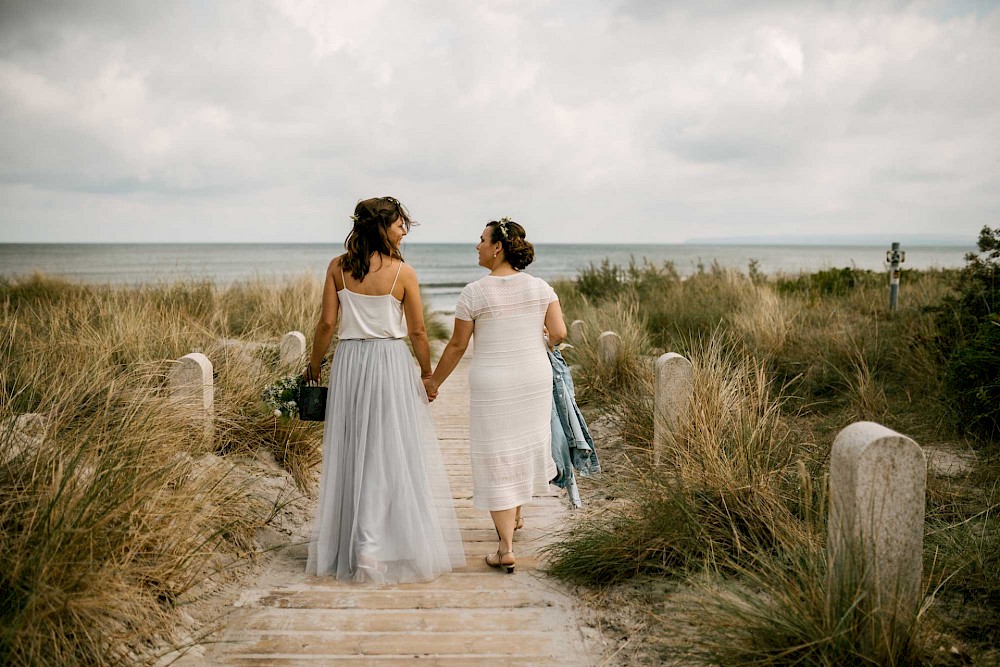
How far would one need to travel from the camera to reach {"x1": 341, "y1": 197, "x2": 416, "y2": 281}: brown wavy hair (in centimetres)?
396

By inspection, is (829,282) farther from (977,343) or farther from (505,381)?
(505,381)

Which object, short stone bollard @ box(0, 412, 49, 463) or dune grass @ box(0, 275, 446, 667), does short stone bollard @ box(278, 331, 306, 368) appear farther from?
short stone bollard @ box(0, 412, 49, 463)

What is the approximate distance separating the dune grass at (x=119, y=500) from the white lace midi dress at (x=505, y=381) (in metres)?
1.36

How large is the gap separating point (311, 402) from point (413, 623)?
148 centimetres

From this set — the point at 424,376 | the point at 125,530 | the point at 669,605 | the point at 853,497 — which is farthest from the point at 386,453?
the point at 853,497

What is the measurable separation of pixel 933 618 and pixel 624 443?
144 inches

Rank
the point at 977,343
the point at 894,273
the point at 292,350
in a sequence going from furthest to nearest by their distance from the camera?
1. the point at 894,273
2. the point at 292,350
3. the point at 977,343

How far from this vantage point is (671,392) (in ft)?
16.0

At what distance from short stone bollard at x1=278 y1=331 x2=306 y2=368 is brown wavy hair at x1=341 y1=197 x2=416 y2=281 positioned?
269cm

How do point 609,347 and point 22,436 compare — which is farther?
point 609,347

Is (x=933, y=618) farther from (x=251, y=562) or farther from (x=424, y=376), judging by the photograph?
(x=251, y=562)

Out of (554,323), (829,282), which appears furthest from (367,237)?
(829,282)

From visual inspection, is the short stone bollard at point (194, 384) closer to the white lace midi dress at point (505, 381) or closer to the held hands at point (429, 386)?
the held hands at point (429, 386)

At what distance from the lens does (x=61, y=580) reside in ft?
8.46
